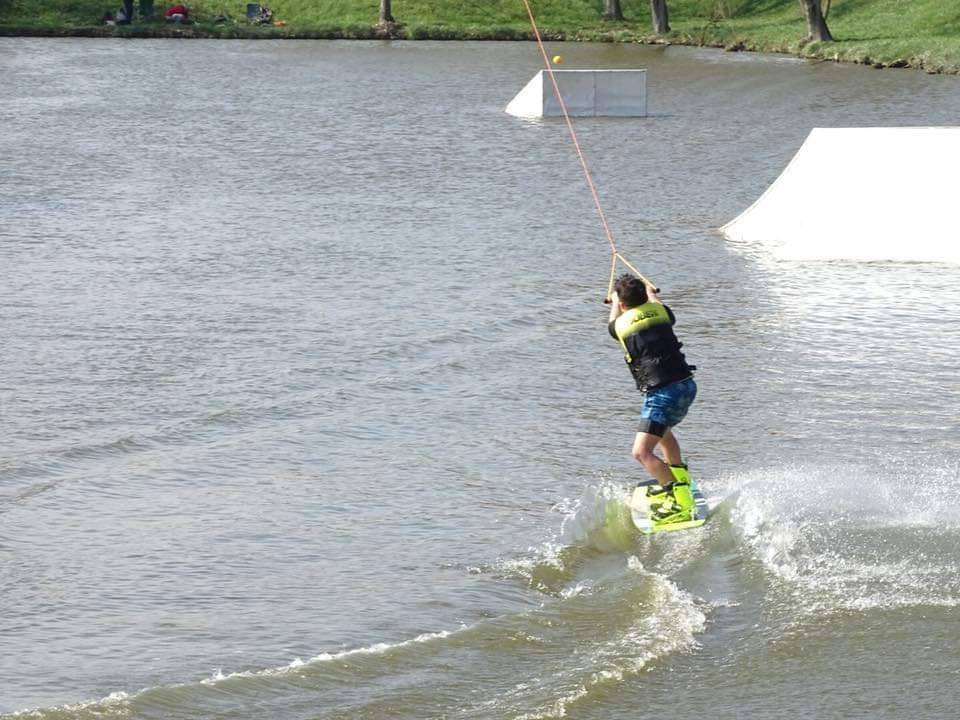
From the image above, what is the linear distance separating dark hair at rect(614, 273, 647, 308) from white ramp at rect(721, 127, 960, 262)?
29.2 ft

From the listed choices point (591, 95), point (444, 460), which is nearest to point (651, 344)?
point (444, 460)

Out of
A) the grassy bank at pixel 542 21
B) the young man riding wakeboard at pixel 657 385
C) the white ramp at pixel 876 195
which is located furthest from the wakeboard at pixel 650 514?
the grassy bank at pixel 542 21

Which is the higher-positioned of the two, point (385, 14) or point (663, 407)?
point (385, 14)

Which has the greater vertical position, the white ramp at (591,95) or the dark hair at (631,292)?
the white ramp at (591,95)

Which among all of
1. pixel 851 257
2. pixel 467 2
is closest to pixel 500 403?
pixel 851 257

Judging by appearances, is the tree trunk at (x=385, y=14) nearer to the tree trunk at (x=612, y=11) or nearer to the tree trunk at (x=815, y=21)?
the tree trunk at (x=612, y=11)

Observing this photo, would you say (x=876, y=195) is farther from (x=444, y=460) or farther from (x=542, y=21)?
(x=542, y=21)

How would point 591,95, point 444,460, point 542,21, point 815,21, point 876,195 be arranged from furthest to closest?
point 542,21, point 815,21, point 591,95, point 876,195, point 444,460

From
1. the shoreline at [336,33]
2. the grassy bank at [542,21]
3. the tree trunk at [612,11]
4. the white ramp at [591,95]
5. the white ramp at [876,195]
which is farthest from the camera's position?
the tree trunk at [612,11]

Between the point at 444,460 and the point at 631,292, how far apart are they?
7.27 ft

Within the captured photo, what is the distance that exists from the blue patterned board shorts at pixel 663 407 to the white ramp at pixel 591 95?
24508 mm

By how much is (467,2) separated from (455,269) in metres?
45.8

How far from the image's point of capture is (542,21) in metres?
60.2

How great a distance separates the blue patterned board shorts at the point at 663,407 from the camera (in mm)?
9820
